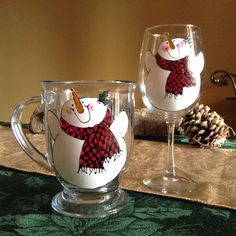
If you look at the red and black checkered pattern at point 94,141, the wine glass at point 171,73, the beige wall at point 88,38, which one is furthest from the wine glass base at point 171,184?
the beige wall at point 88,38

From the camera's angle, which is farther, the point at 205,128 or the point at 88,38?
the point at 88,38

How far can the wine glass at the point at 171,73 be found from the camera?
41 cm

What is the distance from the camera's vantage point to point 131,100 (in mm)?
358

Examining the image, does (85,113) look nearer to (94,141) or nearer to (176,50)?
(94,141)

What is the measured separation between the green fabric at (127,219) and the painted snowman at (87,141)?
0.04 metres

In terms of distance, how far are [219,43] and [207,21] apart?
110mm

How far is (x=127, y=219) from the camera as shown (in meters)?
0.32

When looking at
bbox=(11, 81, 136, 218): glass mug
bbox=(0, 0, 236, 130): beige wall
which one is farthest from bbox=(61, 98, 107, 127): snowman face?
bbox=(0, 0, 236, 130): beige wall

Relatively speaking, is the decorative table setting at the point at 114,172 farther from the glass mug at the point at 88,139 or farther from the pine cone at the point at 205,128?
the pine cone at the point at 205,128

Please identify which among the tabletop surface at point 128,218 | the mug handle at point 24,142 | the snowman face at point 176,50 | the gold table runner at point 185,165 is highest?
the snowman face at point 176,50

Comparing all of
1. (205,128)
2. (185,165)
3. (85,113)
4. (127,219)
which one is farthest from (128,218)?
(205,128)

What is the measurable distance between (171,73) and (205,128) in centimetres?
26

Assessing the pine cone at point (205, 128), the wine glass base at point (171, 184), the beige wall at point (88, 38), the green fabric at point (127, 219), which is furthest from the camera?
the beige wall at point (88, 38)

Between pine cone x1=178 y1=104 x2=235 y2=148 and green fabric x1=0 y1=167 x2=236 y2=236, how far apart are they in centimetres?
28
